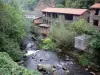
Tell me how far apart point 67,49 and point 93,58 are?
19.0 feet

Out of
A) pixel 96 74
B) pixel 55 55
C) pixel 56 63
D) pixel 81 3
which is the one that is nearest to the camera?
pixel 96 74

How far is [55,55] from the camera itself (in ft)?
79.4

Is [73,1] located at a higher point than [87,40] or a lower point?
higher

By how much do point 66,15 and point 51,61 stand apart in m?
13.9

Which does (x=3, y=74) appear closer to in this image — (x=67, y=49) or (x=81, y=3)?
(x=67, y=49)

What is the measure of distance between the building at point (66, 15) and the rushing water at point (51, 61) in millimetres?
7138

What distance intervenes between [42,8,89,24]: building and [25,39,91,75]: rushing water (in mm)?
7138

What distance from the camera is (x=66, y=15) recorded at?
3200 cm

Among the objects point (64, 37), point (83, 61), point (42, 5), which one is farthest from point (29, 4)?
point (83, 61)

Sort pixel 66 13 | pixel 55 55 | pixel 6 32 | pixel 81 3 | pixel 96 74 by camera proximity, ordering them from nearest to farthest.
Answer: pixel 96 74, pixel 6 32, pixel 55 55, pixel 66 13, pixel 81 3

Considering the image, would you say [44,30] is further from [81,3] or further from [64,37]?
[81,3]

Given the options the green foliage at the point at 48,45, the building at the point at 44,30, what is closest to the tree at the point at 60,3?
the building at the point at 44,30

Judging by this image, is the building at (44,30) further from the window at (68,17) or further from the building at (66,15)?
the window at (68,17)

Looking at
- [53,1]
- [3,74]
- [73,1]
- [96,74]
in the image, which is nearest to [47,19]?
[73,1]
